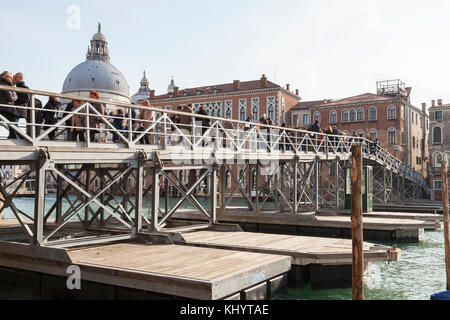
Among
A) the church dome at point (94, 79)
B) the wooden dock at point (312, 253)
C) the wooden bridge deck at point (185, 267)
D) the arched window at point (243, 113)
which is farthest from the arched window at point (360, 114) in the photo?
the church dome at point (94, 79)

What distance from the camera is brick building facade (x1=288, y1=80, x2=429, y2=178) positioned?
53844 millimetres

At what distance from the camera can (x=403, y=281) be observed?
42.8 feet

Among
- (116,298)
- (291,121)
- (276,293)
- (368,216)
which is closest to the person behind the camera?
(116,298)

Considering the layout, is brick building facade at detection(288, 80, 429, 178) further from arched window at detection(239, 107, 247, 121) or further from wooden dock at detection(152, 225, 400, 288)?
wooden dock at detection(152, 225, 400, 288)

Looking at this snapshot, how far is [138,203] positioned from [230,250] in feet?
9.00

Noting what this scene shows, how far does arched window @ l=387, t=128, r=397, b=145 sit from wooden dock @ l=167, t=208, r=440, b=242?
116ft

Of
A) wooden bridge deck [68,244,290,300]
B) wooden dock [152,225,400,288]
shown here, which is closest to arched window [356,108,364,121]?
wooden dock [152,225,400,288]

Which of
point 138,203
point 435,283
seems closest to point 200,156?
point 138,203

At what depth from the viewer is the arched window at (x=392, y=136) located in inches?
2112

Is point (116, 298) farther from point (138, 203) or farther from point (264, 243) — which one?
point (264, 243)

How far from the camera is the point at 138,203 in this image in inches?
460

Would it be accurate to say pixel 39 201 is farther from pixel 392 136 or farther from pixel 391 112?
pixel 391 112

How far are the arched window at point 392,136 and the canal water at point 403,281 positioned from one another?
123ft

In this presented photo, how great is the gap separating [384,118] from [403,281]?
44883 mm
